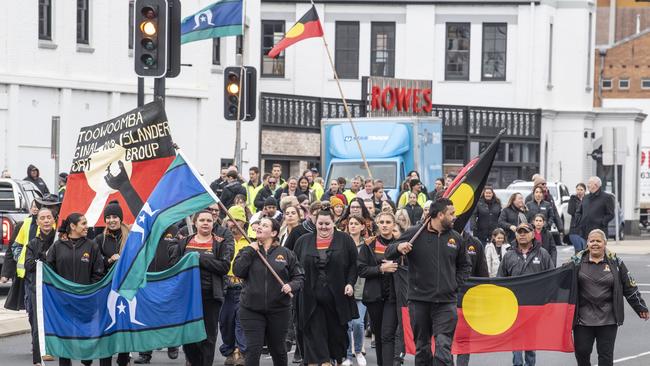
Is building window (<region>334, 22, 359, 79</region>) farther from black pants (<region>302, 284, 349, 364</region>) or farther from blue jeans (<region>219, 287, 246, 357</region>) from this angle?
black pants (<region>302, 284, 349, 364</region>)

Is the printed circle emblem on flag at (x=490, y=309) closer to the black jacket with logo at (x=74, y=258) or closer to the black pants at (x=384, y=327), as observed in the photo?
the black pants at (x=384, y=327)

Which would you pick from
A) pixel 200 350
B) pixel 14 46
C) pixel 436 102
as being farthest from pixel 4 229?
pixel 436 102

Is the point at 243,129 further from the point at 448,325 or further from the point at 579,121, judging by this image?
the point at 448,325

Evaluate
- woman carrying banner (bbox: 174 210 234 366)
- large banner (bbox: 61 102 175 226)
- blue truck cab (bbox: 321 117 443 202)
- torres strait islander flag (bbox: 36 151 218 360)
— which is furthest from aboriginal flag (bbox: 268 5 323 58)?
torres strait islander flag (bbox: 36 151 218 360)

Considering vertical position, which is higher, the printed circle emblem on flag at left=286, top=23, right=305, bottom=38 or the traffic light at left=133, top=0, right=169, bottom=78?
the printed circle emblem on flag at left=286, top=23, right=305, bottom=38

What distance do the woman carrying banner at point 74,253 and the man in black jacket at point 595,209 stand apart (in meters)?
12.7

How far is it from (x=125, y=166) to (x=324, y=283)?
2248mm

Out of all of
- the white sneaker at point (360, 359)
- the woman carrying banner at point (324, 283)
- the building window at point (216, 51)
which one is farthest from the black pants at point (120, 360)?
the building window at point (216, 51)

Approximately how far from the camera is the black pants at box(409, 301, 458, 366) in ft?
46.5

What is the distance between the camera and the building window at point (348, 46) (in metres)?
61.4

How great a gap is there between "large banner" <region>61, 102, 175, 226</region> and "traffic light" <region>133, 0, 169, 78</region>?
2149 millimetres

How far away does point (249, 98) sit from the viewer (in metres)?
23.1

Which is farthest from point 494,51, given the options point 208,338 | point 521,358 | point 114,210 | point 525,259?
point 208,338

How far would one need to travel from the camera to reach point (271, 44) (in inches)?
2394
